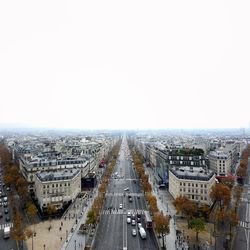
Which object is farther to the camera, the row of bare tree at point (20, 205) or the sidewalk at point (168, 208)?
the sidewalk at point (168, 208)

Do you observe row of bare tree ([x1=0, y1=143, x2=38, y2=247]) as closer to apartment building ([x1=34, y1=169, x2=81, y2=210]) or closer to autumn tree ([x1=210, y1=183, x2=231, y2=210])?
apartment building ([x1=34, y1=169, x2=81, y2=210])

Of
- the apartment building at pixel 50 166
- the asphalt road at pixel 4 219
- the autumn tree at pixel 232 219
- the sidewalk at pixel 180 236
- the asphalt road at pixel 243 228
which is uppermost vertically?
the apartment building at pixel 50 166

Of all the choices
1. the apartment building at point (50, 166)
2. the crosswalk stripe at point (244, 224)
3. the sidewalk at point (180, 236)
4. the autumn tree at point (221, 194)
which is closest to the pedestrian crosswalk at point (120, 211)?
the sidewalk at point (180, 236)

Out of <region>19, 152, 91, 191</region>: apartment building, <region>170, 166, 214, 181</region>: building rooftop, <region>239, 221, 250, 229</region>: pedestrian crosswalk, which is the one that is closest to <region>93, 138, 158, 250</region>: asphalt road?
<region>170, 166, 214, 181</region>: building rooftop

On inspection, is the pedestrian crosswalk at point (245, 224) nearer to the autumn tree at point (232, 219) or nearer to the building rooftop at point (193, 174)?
the autumn tree at point (232, 219)

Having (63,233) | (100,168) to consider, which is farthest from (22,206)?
(100,168)

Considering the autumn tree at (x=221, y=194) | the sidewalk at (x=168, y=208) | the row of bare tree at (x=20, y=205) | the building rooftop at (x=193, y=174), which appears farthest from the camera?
the building rooftop at (x=193, y=174)
